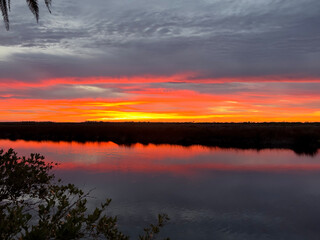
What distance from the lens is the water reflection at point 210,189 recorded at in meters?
13.6

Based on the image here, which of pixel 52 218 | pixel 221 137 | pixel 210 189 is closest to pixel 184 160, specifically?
pixel 210 189

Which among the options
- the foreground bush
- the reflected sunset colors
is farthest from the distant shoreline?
the foreground bush

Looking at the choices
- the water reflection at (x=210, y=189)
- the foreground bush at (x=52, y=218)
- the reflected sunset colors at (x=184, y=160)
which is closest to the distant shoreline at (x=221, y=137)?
the reflected sunset colors at (x=184, y=160)

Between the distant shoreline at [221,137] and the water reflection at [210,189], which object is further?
the distant shoreline at [221,137]

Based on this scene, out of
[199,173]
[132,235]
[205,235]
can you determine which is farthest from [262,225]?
[199,173]

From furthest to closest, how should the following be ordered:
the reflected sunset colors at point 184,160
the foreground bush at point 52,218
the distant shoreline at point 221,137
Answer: the distant shoreline at point 221,137 → the reflected sunset colors at point 184,160 → the foreground bush at point 52,218

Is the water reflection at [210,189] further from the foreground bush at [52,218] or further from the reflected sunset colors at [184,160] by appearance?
the foreground bush at [52,218]

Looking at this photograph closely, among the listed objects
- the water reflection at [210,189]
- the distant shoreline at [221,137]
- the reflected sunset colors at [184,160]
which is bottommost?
the water reflection at [210,189]

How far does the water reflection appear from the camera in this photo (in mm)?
13617

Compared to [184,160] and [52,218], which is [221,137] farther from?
[52,218]

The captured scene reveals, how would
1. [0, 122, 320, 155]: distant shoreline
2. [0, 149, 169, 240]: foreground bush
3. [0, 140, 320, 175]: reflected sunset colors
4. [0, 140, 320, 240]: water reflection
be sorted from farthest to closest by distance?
1. [0, 122, 320, 155]: distant shoreline
2. [0, 140, 320, 175]: reflected sunset colors
3. [0, 140, 320, 240]: water reflection
4. [0, 149, 169, 240]: foreground bush

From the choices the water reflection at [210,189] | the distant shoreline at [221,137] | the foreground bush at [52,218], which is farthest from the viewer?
the distant shoreline at [221,137]

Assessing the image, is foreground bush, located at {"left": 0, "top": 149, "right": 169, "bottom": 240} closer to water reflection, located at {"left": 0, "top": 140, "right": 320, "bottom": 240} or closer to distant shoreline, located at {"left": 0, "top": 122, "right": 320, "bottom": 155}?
water reflection, located at {"left": 0, "top": 140, "right": 320, "bottom": 240}

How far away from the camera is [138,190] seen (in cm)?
2056
